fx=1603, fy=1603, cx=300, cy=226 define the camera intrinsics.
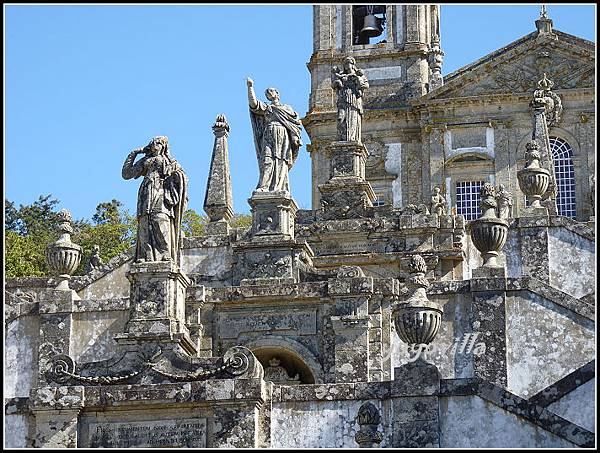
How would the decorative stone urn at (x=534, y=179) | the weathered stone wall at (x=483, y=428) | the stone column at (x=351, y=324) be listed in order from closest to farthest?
the weathered stone wall at (x=483, y=428) → the stone column at (x=351, y=324) → the decorative stone urn at (x=534, y=179)

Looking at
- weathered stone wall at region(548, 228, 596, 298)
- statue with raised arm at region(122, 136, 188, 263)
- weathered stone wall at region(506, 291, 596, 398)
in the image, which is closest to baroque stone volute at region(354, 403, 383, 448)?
statue with raised arm at region(122, 136, 188, 263)

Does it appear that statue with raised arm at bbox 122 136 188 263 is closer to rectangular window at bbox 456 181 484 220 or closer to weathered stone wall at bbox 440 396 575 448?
weathered stone wall at bbox 440 396 575 448

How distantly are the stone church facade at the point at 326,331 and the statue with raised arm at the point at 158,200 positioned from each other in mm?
268

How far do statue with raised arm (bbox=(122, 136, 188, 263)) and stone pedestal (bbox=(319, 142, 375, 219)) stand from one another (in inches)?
337

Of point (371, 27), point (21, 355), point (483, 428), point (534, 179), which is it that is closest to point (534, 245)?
point (534, 179)

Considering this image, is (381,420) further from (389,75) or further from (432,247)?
(389,75)

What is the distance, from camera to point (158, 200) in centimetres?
2150

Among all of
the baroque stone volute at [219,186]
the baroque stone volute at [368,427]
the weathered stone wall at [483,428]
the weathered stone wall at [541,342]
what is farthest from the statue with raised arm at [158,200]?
the baroque stone volute at [219,186]

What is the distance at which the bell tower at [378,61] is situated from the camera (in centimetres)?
4684

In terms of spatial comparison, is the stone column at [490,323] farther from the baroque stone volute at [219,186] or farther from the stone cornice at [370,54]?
the stone cornice at [370,54]

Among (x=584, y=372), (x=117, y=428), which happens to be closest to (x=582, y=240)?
(x=584, y=372)

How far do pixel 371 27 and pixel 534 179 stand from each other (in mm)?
Result: 19267

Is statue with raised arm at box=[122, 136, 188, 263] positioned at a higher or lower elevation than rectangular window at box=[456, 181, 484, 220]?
lower

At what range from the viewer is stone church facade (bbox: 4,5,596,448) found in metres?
19.7
